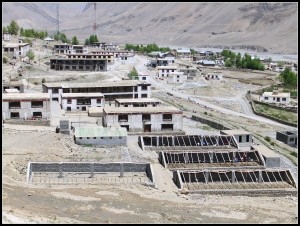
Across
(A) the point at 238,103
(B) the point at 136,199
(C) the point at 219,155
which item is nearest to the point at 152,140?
(C) the point at 219,155

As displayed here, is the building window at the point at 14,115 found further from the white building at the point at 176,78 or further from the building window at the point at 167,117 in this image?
the white building at the point at 176,78

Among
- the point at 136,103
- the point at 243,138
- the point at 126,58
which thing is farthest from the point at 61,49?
the point at 243,138

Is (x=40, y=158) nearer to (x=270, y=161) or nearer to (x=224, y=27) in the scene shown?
(x=270, y=161)

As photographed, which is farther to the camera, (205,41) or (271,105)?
(205,41)

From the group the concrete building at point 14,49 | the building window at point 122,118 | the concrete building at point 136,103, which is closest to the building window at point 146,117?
the building window at point 122,118

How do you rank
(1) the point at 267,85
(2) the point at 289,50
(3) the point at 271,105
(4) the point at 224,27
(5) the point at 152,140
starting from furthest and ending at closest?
(4) the point at 224,27 < (2) the point at 289,50 < (1) the point at 267,85 < (3) the point at 271,105 < (5) the point at 152,140

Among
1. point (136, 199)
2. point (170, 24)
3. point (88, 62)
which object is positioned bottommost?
point (136, 199)

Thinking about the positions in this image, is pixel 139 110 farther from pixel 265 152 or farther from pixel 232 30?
pixel 232 30
